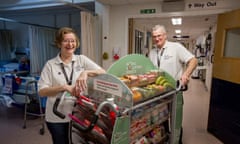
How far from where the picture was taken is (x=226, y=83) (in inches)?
108

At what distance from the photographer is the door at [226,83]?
2600mm

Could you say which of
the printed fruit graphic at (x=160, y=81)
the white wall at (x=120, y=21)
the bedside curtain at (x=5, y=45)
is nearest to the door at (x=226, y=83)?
the white wall at (x=120, y=21)

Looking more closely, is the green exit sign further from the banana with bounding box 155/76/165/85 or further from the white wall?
the banana with bounding box 155/76/165/85

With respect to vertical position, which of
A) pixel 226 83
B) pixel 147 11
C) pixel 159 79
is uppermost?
pixel 147 11

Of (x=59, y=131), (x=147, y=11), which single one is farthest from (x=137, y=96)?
(x=147, y=11)

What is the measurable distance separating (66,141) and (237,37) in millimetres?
2953

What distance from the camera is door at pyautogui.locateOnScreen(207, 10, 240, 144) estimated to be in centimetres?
260

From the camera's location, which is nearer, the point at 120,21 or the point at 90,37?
the point at 90,37

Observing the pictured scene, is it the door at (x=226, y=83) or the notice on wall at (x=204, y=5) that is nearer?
the door at (x=226, y=83)

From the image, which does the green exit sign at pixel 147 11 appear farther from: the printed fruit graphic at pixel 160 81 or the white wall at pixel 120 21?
the printed fruit graphic at pixel 160 81

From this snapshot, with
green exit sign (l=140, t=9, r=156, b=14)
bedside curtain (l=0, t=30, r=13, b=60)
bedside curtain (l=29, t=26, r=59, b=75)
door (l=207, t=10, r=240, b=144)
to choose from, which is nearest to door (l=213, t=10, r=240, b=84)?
door (l=207, t=10, r=240, b=144)

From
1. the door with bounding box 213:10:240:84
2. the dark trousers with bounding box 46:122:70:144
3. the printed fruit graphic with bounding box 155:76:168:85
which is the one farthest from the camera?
the door with bounding box 213:10:240:84

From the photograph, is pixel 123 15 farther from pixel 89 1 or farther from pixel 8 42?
pixel 8 42

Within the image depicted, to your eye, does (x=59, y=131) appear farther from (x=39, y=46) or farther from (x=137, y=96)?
(x=39, y=46)
